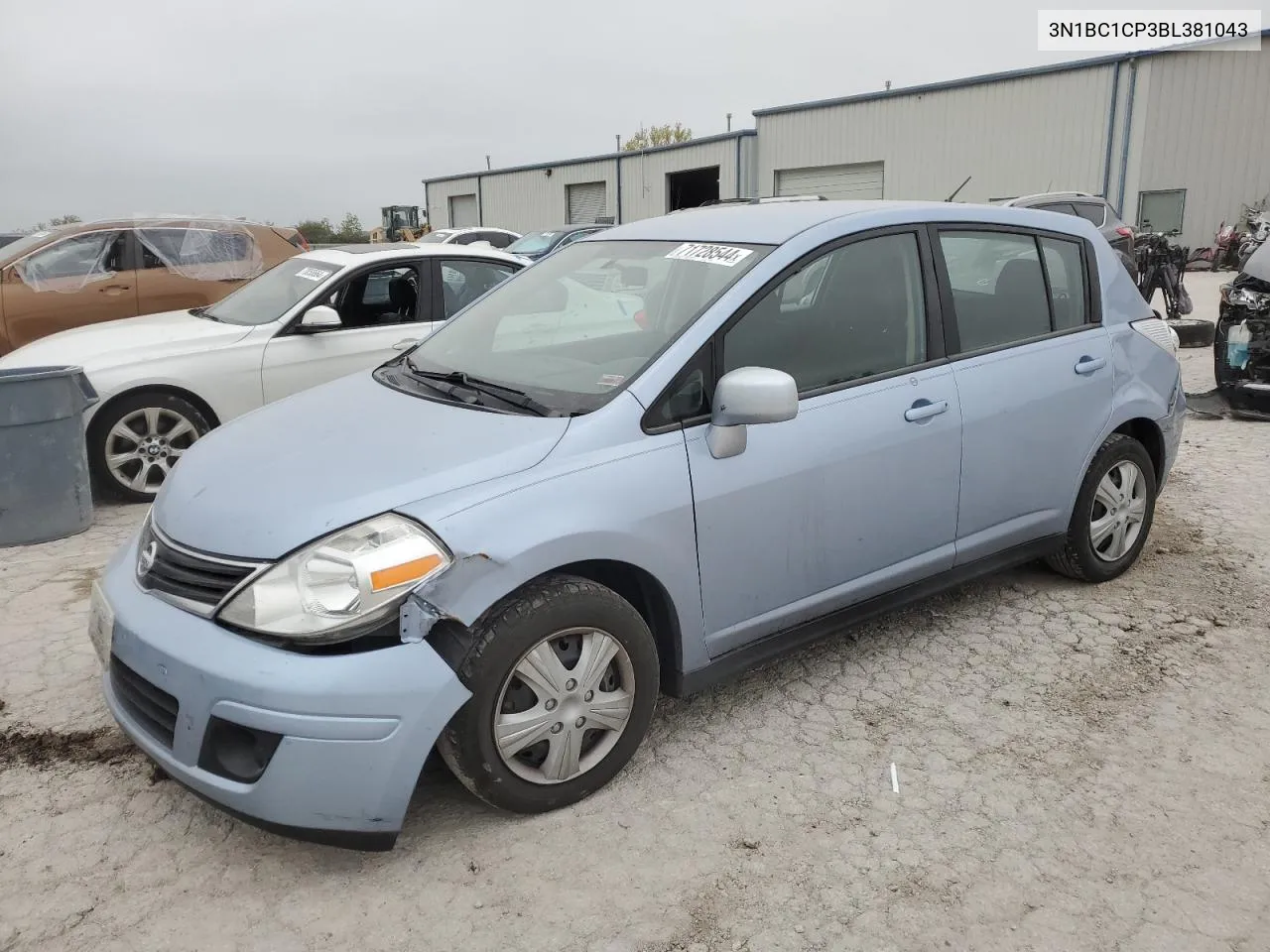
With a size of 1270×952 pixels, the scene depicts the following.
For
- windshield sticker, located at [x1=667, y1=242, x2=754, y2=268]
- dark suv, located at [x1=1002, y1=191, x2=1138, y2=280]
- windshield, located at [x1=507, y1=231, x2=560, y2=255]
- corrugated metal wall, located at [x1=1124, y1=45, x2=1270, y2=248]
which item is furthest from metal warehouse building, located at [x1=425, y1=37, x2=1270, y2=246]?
windshield sticker, located at [x1=667, y1=242, x2=754, y2=268]

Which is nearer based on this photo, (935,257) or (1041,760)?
(1041,760)

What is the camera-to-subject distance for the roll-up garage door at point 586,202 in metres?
36.1

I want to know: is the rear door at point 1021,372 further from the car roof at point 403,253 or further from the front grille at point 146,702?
the car roof at point 403,253

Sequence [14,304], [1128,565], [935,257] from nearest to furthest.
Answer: [935,257], [1128,565], [14,304]

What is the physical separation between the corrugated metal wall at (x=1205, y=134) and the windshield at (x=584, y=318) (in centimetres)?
2290

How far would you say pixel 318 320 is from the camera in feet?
20.3

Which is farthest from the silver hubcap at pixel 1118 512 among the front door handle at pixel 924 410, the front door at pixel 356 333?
the front door at pixel 356 333

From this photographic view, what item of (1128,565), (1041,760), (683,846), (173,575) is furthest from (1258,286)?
(173,575)

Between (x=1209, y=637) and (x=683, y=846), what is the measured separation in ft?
8.27

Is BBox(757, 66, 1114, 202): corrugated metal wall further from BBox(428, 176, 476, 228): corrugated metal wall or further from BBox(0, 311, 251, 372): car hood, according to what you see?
BBox(0, 311, 251, 372): car hood

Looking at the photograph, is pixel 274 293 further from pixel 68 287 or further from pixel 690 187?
pixel 690 187

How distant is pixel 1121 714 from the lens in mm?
3318

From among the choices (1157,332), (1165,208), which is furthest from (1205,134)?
(1157,332)

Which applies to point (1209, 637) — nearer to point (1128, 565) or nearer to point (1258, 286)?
point (1128, 565)
